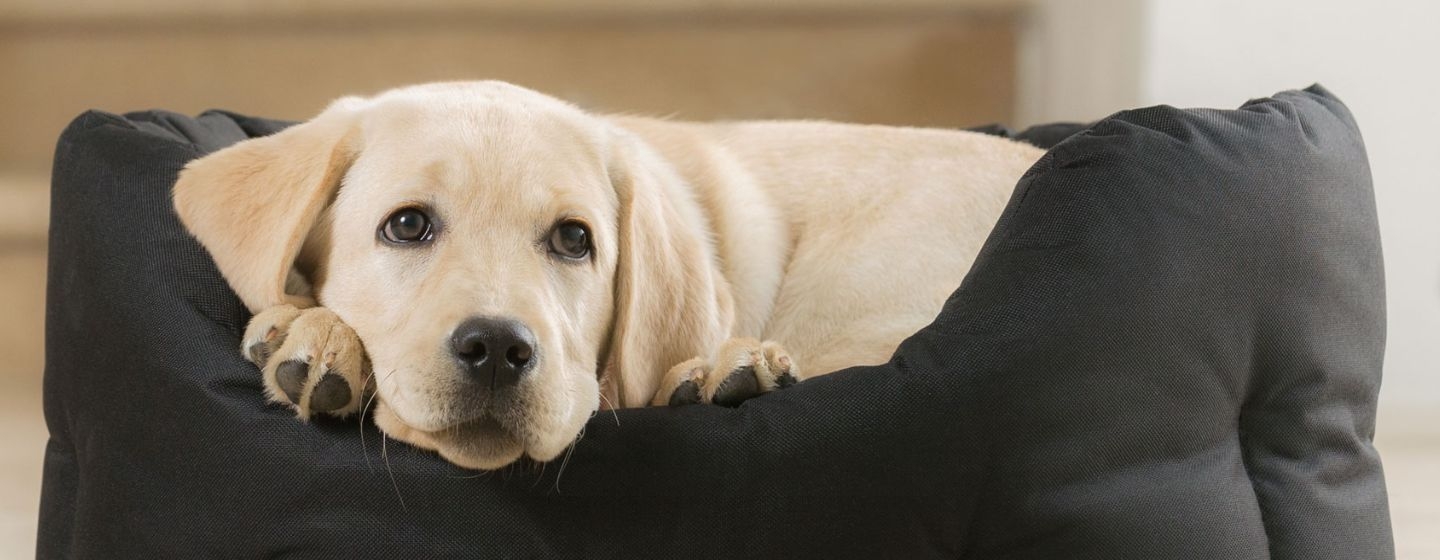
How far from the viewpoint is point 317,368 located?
190 cm

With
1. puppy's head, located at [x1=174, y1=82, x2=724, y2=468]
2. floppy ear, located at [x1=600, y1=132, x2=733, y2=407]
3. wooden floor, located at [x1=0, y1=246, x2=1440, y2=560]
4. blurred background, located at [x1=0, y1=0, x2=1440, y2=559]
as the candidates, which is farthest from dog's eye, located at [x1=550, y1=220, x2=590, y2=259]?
blurred background, located at [x1=0, y1=0, x2=1440, y2=559]

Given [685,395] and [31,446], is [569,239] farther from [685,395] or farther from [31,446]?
[31,446]

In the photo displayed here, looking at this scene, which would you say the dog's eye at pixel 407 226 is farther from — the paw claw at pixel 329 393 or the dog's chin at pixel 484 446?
the dog's chin at pixel 484 446

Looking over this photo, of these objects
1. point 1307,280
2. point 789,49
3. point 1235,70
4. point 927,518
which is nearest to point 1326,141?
point 1307,280

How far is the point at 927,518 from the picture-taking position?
73.5 inches

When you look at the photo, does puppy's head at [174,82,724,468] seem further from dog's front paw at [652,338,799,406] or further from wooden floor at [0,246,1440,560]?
wooden floor at [0,246,1440,560]

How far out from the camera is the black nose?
172 centimetres

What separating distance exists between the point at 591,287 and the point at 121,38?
14.2ft

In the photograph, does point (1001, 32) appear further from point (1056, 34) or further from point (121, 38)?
point (121, 38)

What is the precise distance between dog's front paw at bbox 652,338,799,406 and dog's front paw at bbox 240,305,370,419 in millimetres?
498

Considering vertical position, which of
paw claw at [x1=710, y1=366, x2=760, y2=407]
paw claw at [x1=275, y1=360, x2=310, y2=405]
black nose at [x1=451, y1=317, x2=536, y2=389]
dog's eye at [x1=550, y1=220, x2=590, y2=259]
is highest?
dog's eye at [x1=550, y1=220, x2=590, y2=259]

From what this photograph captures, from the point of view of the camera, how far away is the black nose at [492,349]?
1.72 metres

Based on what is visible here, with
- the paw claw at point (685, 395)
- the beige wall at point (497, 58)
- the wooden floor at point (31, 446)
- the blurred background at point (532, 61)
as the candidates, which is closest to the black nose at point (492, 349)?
the paw claw at point (685, 395)

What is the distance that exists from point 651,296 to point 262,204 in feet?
2.18
